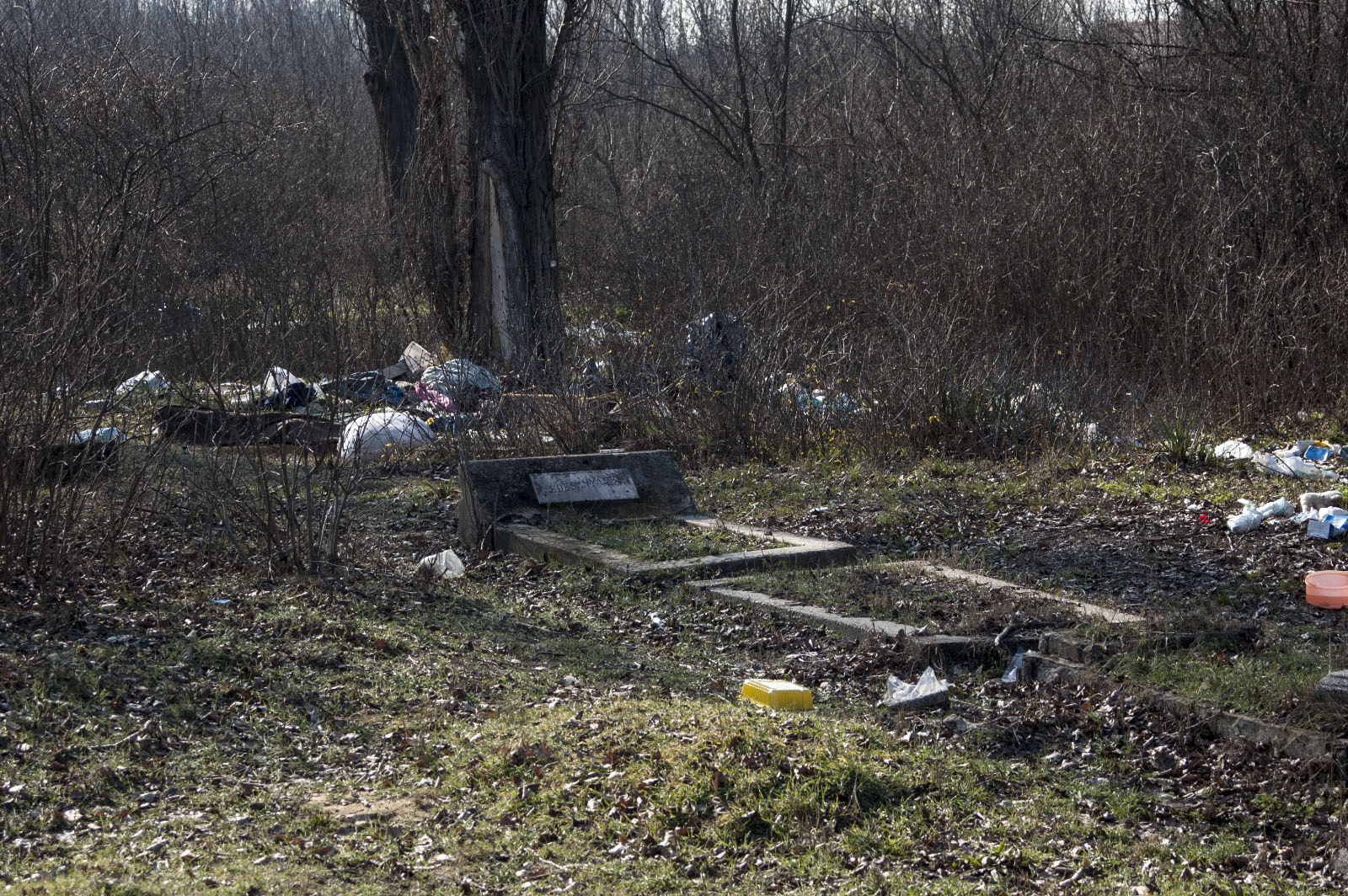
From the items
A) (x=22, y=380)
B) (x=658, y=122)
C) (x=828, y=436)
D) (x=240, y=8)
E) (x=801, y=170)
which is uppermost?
(x=240, y=8)

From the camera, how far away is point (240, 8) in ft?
155

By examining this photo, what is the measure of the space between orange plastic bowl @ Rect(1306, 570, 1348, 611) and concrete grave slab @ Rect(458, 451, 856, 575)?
2.38 metres

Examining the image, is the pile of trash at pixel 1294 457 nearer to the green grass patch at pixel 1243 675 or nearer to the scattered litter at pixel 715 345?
the scattered litter at pixel 715 345

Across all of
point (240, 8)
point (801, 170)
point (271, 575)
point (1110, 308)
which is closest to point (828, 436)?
point (1110, 308)

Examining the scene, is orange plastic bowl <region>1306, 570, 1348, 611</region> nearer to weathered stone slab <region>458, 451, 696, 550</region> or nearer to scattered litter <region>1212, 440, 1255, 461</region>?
scattered litter <region>1212, 440, 1255, 461</region>

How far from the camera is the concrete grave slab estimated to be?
776 cm

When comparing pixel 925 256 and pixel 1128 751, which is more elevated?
pixel 925 256

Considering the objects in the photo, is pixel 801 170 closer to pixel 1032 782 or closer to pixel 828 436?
pixel 828 436

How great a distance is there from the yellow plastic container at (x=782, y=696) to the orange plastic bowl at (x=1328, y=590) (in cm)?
252

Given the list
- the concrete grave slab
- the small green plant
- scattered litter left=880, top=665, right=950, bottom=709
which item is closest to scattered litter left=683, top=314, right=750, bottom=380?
the concrete grave slab

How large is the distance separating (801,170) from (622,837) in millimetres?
15023

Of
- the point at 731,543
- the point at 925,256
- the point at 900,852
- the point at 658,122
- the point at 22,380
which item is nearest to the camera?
the point at 900,852

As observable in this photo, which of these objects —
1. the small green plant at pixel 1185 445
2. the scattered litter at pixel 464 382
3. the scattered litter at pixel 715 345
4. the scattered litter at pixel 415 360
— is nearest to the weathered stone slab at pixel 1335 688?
the small green plant at pixel 1185 445

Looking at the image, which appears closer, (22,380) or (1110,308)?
(22,380)
